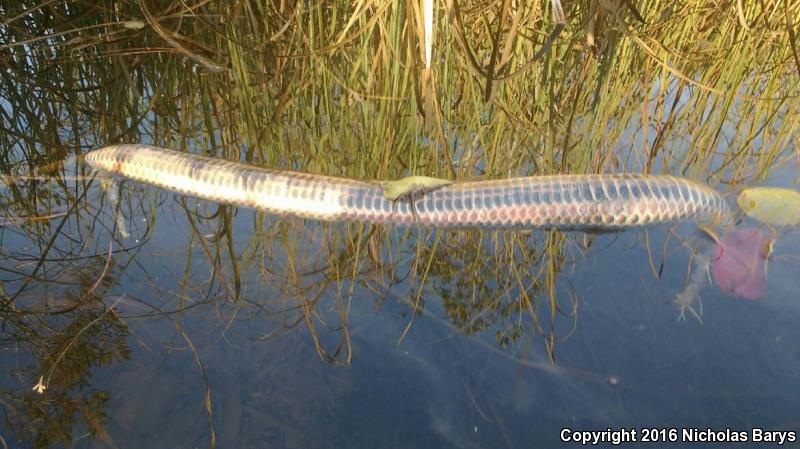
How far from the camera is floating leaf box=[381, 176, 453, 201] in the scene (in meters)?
1.51

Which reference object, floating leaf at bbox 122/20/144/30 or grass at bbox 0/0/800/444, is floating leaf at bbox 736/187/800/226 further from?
Answer: floating leaf at bbox 122/20/144/30

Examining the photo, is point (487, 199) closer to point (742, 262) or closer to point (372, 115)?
point (372, 115)

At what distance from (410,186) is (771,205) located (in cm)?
112

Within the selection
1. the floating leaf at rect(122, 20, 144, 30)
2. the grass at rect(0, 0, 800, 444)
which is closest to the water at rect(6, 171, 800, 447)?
the grass at rect(0, 0, 800, 444)

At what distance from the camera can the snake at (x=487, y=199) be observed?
1.48m

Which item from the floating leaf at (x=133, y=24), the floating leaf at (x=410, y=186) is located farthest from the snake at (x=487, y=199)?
the floating leaf at (x=133, y=24)

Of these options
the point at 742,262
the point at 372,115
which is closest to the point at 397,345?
the point at 372,115

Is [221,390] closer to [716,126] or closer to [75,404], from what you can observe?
[75,404]

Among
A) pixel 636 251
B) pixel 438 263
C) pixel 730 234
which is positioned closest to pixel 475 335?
→ pixel 438 263

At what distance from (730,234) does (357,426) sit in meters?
1.21

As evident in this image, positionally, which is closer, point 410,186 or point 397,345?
point 397,345

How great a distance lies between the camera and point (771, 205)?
5.11 feet

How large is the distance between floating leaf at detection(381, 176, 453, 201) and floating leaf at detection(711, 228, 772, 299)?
792 millimetres

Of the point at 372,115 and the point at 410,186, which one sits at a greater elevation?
the point at 372,115
